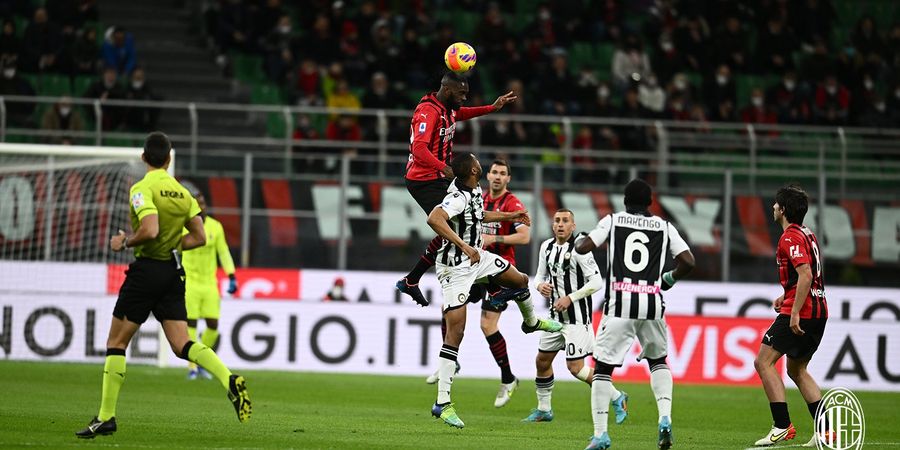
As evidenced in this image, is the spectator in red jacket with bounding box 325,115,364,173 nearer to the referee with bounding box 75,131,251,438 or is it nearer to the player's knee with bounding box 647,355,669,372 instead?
the referee with bounding box 75,131,251,438

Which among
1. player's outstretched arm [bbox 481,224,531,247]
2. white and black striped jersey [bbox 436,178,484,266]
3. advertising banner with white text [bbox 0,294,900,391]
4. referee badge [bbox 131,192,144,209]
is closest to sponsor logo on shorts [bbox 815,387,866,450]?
white and black striped jersey [bbox 436,178,484,266]

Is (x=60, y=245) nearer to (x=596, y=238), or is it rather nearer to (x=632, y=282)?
(x=596, y=238)

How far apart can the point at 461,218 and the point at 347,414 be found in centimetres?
252

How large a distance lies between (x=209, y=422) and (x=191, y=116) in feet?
37.4

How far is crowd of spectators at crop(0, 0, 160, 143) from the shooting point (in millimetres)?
21219

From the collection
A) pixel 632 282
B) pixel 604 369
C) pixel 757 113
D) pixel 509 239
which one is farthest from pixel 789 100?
pixel 604 369

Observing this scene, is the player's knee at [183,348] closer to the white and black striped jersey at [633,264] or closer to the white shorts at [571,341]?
the white and black striped jersey at [633,264]

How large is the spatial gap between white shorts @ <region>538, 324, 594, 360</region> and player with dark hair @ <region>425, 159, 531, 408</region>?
0.55 m

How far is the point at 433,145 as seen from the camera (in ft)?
37.4

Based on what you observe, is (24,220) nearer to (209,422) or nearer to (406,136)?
(406,136)


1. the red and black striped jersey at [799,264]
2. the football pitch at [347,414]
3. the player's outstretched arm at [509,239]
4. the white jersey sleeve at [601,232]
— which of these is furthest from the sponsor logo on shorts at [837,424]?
the player's outstretched arm at [509,239]

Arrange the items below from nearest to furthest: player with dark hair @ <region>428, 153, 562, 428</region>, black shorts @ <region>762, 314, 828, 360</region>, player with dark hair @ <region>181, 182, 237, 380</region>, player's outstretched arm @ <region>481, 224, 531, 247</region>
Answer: black shorts @ <region>762, 314, 828, 360</region> → player with dark hair @ <region>428, 153, 562, 428</region> → player's outstretched arm @ <region>481, 224, 531, 247</region> → player with dark hair @ <region>181, 182, 237, 380</region>

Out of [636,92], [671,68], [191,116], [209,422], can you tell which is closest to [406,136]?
[191,116]

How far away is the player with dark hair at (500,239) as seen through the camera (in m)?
12.9
